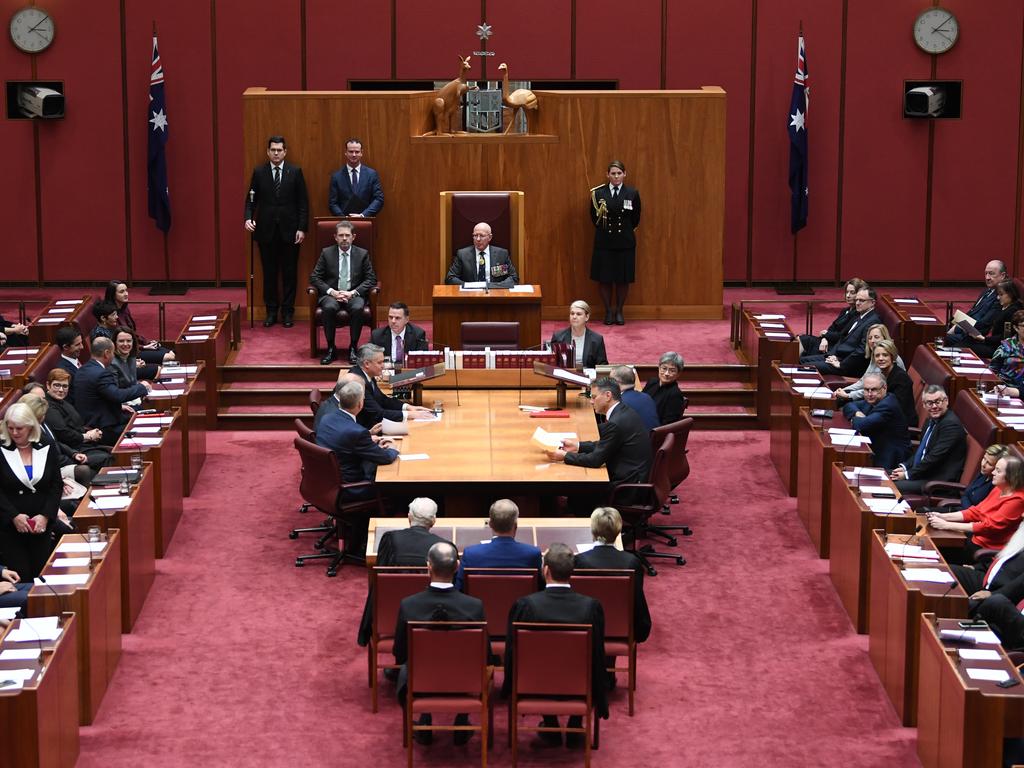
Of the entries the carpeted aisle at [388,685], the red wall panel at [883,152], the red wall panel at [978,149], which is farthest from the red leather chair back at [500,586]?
the red wall panel at [978,149]

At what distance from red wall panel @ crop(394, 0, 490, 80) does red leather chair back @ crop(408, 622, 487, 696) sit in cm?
988

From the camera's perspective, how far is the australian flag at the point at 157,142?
646 inches

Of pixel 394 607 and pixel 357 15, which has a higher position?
pixel 357 15

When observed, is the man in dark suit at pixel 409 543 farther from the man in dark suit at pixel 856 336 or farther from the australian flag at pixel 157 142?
the australian flag at pixel 157 142

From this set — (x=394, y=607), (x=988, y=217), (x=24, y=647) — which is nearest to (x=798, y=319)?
(x=988, y=217)

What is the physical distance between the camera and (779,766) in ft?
26.1

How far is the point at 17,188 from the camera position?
16.8m

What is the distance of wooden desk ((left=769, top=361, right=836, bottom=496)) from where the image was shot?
11.5 meters

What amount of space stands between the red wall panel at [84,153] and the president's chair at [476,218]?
171 inches

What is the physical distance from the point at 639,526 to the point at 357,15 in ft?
24.8

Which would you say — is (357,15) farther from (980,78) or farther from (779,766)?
(779,766)

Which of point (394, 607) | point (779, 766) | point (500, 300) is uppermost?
point (500, 300)

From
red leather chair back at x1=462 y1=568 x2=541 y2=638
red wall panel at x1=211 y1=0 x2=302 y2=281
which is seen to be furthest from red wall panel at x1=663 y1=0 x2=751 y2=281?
red leather chair back at x1=462 y1=568 x2=541 y2=638

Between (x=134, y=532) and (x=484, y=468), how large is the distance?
2040 mm
